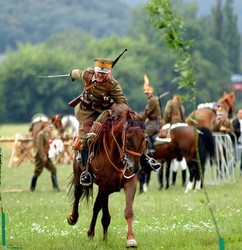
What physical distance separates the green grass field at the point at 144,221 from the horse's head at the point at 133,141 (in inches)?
42.9

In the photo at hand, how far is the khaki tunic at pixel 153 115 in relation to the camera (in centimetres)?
2378

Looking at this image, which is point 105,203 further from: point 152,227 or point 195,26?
point 195,26

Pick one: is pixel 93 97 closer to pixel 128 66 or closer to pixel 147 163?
pixel 147 163

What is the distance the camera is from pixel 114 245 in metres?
13.3

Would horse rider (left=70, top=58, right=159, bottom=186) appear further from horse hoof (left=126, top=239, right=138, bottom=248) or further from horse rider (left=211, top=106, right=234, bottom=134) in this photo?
horse rider (left=211, top=106, right=234, bottom=134)

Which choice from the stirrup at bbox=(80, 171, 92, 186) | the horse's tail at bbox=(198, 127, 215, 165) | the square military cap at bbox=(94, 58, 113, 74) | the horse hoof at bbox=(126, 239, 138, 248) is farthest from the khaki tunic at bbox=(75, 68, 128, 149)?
the horse's tail at bbox=(198, 127, 215, 165)

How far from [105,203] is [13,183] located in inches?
611

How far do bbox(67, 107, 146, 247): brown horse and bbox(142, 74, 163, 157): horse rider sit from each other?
967 cm

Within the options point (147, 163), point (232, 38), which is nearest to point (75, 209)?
point (147, 163)

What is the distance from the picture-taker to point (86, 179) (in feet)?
45.8

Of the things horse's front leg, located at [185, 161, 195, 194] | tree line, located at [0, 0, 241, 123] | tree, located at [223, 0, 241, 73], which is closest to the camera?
horse's front leg, located at [185, 161, 195, 194]

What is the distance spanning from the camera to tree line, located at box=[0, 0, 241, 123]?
11088 cm

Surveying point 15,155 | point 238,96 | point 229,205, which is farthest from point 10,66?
point 229,205

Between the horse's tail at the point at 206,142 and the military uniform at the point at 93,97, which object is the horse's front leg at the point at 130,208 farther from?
the horse's tail at the point at 206,142
